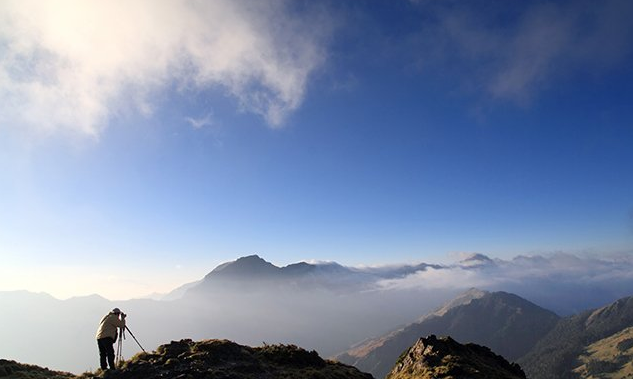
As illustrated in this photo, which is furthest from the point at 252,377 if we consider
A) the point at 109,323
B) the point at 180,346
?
the point at 109,323

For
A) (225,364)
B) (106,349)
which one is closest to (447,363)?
(225,364)

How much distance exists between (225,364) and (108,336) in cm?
898

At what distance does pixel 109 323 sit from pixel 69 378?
408 cm

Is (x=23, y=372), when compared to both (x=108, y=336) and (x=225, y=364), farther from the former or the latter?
(x=225, y=364)

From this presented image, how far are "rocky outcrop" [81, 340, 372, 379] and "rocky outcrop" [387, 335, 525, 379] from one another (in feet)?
13.4

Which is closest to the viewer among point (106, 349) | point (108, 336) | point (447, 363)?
point (106, 349)

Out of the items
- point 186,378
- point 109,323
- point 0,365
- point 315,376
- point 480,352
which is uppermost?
point 109,323

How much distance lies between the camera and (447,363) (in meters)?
26.1

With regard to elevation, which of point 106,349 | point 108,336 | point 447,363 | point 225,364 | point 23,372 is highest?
point 108,336

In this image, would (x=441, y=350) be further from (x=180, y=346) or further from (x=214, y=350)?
(x=180, y=346)

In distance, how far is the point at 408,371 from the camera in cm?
2786

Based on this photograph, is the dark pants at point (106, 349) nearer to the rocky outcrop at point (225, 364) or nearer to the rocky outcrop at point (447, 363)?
the rocky outcrop at point (225, 364)

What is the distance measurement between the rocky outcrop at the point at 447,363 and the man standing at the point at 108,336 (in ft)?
70.7

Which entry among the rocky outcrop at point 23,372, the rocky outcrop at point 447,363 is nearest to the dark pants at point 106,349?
the rocky outcrop at point 23,372
